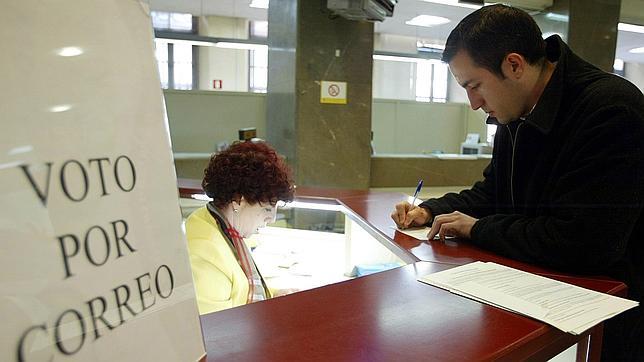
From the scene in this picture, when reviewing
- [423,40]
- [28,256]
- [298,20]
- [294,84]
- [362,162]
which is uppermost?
[423,40]

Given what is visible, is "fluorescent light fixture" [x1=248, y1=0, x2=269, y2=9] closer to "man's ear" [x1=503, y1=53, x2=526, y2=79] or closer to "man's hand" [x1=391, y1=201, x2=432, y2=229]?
"man's hand" [x1=391, y1=201, x2=432, y2=229]

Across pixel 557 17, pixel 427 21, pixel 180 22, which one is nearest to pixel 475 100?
pixel 557 17

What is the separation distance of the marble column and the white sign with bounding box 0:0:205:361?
3.41 metres

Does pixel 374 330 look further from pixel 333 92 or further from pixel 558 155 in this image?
pixel 333 92

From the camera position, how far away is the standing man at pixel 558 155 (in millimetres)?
998

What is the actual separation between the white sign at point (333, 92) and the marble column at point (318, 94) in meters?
0.03

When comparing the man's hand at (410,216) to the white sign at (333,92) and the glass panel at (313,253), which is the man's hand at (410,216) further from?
the white sign at (333,92)

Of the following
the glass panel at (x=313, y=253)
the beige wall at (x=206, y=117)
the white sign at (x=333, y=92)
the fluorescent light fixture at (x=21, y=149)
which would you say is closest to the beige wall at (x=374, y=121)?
the beige wall at (x=206, y=117)

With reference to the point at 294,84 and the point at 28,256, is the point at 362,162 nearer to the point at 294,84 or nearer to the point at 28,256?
the point at 294,84

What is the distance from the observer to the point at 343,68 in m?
3.98

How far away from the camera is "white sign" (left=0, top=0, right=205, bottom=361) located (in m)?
0.40

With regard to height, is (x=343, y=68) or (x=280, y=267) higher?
(x=343, y=68)

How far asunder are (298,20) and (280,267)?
2429mm

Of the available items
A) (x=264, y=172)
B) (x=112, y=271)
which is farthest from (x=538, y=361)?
(x=264, y=172)
